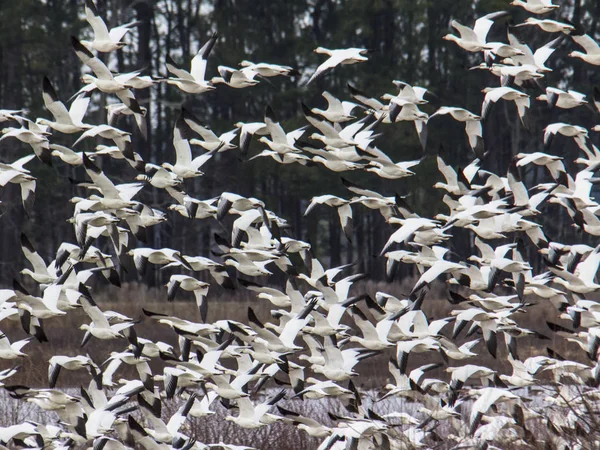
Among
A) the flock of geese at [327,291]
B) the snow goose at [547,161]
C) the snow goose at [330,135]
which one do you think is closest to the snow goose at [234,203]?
the flock of geese at [327,291]

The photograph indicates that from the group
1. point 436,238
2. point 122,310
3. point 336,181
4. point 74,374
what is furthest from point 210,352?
point 336,181

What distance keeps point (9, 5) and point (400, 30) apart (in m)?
11.8

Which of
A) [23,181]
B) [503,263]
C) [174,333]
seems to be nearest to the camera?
[503,263]

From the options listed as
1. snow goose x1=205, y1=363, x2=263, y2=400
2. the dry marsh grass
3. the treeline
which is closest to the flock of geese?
snow goose x1=205, y1=363, x2=263, y2=400

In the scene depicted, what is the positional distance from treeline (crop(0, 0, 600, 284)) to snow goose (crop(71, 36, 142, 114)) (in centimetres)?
1646

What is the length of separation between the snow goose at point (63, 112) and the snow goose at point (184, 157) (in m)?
0.61

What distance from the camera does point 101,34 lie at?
20.2 feet

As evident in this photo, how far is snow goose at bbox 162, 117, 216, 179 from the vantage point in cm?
610

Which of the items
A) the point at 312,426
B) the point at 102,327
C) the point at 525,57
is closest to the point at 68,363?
the point at 102,327

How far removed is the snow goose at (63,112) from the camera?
19.6ft

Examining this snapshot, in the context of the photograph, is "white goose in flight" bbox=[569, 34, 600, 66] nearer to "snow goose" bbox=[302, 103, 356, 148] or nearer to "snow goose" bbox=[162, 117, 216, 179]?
"snow goose" bbox=[302, 103, 356, 148]

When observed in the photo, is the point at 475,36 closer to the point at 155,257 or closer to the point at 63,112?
the point at 155,257

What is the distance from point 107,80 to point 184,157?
2.38 ft

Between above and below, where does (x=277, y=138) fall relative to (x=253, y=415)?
above
